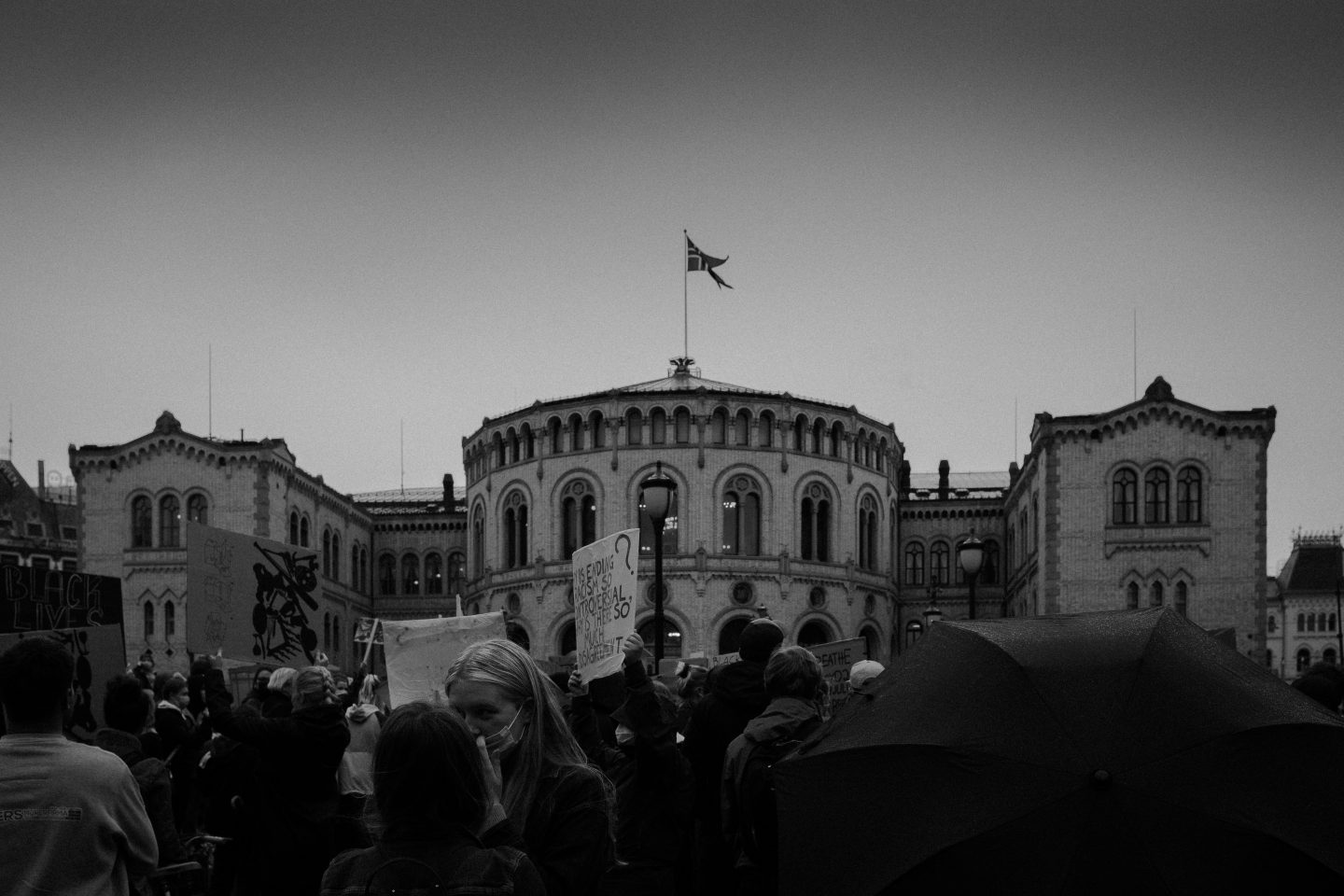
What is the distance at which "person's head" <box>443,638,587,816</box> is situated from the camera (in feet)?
13.8

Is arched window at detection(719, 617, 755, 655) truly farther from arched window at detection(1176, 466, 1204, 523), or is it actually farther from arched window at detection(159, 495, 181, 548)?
arched window at detection(159, 495, 181, 548)

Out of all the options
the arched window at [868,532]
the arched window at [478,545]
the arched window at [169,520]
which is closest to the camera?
the arched window at [169,520]

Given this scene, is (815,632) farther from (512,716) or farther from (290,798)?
(512,716)

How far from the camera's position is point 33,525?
84.7 m

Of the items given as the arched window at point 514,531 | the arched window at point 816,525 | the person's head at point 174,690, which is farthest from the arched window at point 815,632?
the person's head at point 174,690

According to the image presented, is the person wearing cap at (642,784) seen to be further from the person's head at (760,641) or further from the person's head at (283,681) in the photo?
the person's head at (283,681)

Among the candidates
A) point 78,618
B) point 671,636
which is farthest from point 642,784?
point 671,636

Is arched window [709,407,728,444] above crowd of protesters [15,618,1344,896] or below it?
above

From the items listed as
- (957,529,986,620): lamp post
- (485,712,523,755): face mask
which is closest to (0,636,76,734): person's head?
(485,712,523,755): face mask

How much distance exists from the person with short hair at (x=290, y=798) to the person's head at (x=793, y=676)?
84.2 inches

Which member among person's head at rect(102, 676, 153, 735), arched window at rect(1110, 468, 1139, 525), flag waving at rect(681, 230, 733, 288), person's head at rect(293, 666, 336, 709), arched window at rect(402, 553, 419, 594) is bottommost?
arched window at rect(402, 553, 419, 594)

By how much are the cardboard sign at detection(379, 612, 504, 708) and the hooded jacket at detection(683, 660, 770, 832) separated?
6137 millimetres

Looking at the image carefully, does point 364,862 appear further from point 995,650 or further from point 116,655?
point 116,655

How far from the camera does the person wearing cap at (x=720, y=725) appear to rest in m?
7.95
